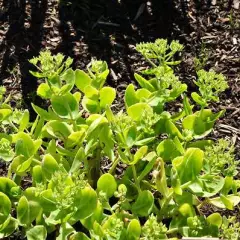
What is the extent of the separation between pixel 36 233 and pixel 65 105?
616 millimetres

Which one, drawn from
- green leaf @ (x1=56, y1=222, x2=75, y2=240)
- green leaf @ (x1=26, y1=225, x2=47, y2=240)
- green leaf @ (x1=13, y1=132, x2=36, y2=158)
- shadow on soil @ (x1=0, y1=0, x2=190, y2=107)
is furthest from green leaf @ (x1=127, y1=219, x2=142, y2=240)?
shadow on soil @ (x1=0, y1=0, x2=190, y2=107)

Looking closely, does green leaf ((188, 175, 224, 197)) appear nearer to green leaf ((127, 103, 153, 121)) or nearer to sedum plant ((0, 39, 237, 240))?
sedum plant ((0, 39, 237, 240))

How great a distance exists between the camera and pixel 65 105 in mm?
2652

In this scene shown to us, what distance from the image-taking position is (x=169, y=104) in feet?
11.4

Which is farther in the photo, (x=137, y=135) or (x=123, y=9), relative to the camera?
(x=123, y=9)

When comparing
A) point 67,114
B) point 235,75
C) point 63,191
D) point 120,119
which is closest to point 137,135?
point 120,119

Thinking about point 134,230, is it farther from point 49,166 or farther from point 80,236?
point 49,166

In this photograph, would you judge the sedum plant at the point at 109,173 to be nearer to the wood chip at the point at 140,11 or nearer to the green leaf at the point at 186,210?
the green leaf at the point at 186,210

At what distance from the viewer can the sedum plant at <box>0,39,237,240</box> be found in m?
2.34

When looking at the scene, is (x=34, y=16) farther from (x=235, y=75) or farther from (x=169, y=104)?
(x=235, y=75)

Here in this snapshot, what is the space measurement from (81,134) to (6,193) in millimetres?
449

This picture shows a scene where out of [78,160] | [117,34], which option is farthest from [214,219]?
[117,34]

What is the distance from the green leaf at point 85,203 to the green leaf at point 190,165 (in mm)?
405

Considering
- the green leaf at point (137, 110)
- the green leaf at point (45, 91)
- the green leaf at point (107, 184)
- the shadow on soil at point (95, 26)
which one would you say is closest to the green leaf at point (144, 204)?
the green leaf at point (107, 184)
